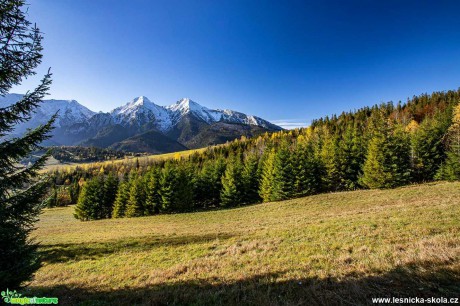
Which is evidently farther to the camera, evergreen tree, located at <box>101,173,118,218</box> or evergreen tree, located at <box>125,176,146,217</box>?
evergreen tree, located at <box>101,173,118,218</box>

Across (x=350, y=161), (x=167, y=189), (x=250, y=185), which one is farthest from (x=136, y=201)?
(x=350, y=161)

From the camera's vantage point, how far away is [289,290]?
20.7 feet

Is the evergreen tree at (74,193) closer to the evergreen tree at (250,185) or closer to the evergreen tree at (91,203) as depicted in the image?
the evergreen tree at (91,203)

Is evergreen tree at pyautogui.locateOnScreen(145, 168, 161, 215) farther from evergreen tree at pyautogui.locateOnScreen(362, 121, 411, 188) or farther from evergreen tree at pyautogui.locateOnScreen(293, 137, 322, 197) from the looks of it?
evergreen tree at pyautogui.locateOnScreen(362, 121, 411, 188)

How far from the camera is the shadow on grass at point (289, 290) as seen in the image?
5.12 meters

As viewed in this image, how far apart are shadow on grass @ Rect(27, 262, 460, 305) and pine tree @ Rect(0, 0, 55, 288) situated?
2822 mm

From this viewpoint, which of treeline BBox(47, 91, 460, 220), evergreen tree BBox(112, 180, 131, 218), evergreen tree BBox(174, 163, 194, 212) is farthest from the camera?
evergreen tree BBox(112, 180, 131, 218)

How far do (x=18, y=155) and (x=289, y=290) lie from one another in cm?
972

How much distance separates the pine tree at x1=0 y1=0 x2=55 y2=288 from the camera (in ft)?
20.9

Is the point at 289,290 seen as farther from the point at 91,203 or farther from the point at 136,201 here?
the point at 91,203

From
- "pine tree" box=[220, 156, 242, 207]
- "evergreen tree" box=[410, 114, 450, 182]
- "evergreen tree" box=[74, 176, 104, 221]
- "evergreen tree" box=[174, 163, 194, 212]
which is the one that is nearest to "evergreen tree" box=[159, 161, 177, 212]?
"evergreen tree" box=[174, 163, 194, 212]

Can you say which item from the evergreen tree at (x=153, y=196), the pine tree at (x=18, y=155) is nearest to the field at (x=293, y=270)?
the pine tree at (x=18, y=155)

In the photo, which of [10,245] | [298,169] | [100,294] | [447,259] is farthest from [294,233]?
[298,169]

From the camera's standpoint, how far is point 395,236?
35.5ft
